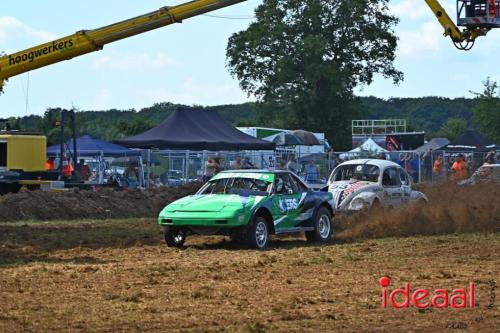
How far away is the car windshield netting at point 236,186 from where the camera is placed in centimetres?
1948

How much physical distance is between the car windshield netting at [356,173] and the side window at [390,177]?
206 mm

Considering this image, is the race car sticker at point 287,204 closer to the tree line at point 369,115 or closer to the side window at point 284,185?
the side window at point 284,185

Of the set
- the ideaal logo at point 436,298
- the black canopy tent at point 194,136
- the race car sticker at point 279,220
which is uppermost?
the black canopy tent at point 194,136

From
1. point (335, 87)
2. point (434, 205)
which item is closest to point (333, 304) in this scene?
point (434, 205)

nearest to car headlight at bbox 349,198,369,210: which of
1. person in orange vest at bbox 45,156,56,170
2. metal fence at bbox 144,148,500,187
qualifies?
metal fence at bbox 144,148,500,187

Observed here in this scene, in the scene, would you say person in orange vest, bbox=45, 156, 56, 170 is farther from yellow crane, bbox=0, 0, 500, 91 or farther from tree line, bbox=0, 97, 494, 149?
tree line, bbox=0, 97, 494, 149

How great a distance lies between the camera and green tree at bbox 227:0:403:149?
239 ft

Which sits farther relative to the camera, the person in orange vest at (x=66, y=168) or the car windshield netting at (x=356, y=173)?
the person in orange vest at (x=66, y=168)

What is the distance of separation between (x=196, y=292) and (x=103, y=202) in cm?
1629

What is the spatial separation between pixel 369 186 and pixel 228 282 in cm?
1177

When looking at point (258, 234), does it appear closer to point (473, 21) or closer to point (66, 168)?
point (473, 21)

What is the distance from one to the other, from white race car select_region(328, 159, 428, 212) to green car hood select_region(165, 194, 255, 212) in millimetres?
6300

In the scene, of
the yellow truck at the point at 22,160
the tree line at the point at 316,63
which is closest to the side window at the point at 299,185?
the yellow truck at the point at 22,160

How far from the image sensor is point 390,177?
25938 mm
